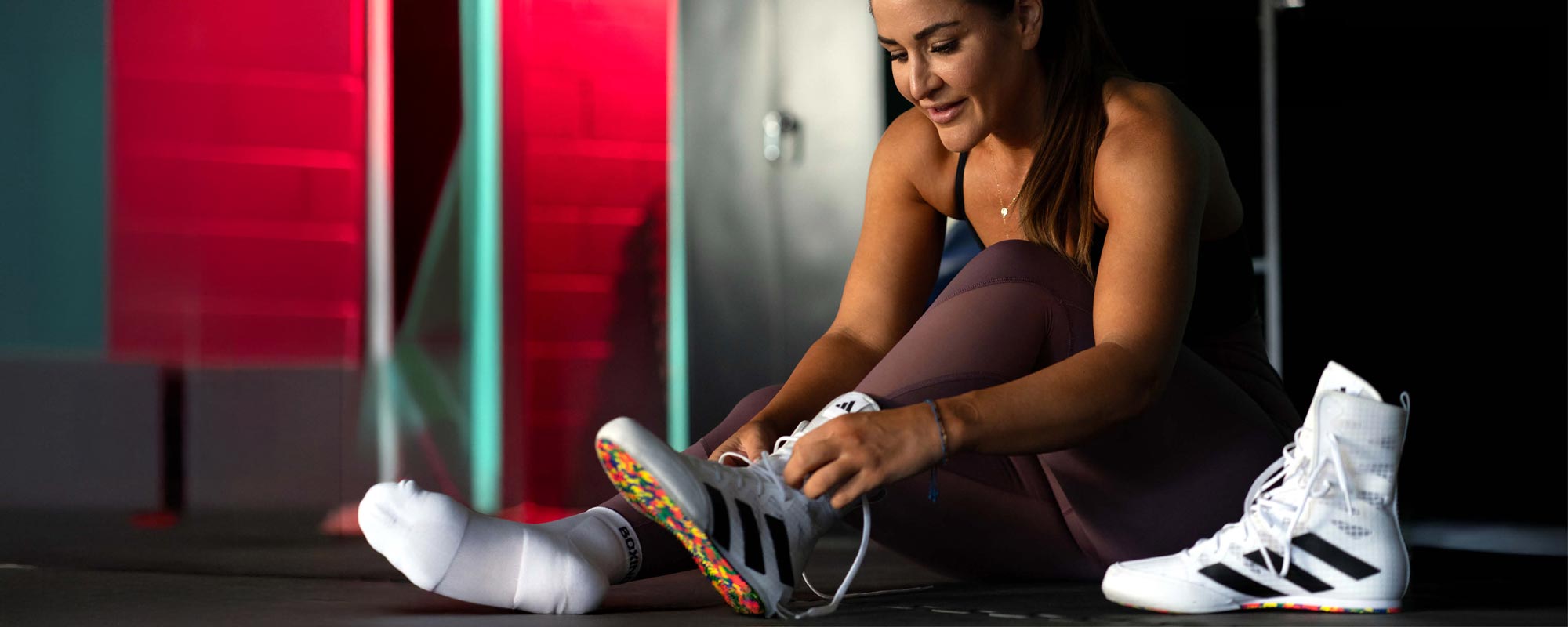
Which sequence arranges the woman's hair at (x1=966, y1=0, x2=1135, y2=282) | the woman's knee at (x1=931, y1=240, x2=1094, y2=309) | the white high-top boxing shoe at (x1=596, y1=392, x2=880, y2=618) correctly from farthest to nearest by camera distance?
the woman's hair at (x1=966, y1=0, x2=1135, y2=282), the woman's knee at (x1=931, y1=240, x2=1094, y2=309), the white high-top boxing shoe at (x1=596, y1=392, x2=880, y2=618)

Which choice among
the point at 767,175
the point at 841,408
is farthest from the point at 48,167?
the point at 841,408

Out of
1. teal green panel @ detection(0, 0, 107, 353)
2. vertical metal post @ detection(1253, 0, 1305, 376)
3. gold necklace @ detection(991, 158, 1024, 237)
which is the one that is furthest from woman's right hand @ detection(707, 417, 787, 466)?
teal green panel @ detection(0, 0, 107, 353)

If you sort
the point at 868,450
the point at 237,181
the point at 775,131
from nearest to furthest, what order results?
1. the point at 868,450
2. the point at 237,181
3. the point at 775,131

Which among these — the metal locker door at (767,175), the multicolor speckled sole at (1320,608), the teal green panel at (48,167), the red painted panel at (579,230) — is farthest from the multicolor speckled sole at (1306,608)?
the teal green panel at (48,167)

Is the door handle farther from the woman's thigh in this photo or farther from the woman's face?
the woman's thigh

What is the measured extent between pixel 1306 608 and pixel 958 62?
53 centimetres

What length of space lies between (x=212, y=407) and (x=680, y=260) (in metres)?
1.00

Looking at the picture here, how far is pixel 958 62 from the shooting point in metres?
1.19

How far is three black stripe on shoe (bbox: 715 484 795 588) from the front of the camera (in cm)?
89

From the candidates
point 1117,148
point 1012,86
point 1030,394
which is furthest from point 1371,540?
point 1012,86

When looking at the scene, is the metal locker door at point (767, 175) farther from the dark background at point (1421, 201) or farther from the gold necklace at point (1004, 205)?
the gold necklace at point (1004, 205)

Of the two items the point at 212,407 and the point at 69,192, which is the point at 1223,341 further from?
the point at 69,192

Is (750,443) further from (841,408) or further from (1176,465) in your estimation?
(1176,465)

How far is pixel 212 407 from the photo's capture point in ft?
8.68
